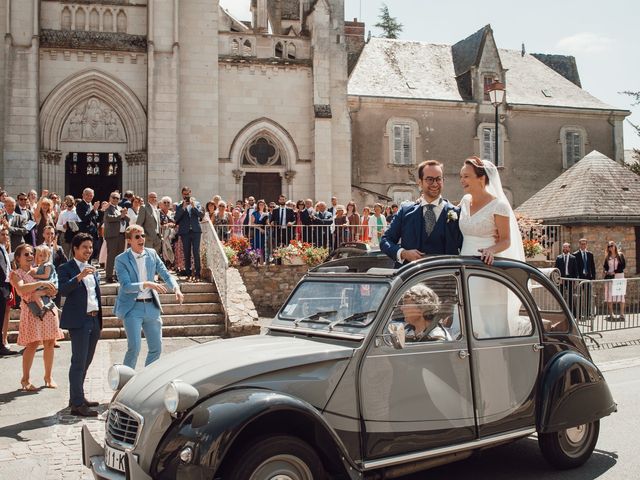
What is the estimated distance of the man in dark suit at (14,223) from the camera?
13.6m

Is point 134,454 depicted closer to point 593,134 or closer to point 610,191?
point 610,191

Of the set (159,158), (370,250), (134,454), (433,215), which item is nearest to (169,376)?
(134,454)

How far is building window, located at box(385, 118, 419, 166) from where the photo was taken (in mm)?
31281

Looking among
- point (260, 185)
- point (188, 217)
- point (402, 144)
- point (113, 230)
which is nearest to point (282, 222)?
point (188, 217)

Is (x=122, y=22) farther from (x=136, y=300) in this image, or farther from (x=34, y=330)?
(x=136, y=300)

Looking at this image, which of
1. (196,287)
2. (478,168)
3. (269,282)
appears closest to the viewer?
(478,168)

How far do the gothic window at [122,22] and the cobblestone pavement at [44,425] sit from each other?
587 inches

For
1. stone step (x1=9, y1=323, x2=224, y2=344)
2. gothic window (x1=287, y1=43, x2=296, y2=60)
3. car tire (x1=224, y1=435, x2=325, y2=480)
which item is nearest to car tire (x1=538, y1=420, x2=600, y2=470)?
car tire (x1=224, y1=435, x2=325, y2=480)

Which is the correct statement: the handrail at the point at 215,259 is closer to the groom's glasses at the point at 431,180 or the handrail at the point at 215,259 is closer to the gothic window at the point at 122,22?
the groom's glasses at the point at 431,180

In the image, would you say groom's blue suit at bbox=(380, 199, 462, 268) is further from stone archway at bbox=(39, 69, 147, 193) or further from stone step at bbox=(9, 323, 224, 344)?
stone archway at bbox=(39, 69, 147, 193)

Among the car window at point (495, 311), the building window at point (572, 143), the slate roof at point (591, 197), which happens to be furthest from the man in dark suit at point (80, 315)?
the building window at point (572, 143)

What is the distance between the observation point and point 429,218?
21.3 feet

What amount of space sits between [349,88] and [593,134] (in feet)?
41.4

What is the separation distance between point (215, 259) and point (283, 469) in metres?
11.3
